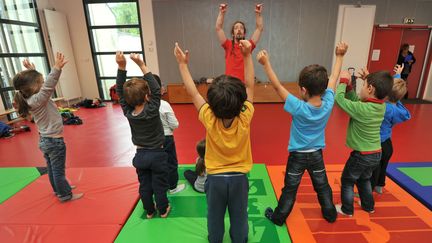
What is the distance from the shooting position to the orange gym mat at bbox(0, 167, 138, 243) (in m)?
2.07

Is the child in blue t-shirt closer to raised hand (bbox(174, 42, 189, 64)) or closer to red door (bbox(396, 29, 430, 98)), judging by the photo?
raised hand (bbox(174, 42, 189, 64))

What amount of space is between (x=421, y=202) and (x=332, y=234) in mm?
1147

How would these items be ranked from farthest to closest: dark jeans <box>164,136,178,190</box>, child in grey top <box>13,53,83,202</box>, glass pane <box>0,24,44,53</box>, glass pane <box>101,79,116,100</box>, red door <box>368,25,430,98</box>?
glass pane <box>101,79,116,100</box>
red door <box>368,25,430,98</box>
glass pane <box>0,24,44,53</box>
dark jeans <box>164,136,178,190</box>
child in grey top <box>13,53,83,202</box>

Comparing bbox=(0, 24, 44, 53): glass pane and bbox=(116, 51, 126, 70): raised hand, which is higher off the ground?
bbox=(0, 24, 44, 53): glass pane

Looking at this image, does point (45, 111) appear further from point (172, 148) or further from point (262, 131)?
point (262, 131)

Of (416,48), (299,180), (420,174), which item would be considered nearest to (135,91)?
(299,180)

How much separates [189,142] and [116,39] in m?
5.75

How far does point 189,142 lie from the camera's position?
4402 mm

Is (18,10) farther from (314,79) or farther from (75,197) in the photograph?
(314,79)

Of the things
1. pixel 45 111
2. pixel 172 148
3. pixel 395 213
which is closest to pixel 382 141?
pixel 395 213

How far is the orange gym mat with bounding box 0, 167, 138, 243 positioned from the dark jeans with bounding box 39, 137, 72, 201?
0.41 feet

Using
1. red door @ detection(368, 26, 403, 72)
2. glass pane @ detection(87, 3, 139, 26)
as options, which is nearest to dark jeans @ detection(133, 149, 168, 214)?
glass pane @ detection(87, 3, 139, 26)

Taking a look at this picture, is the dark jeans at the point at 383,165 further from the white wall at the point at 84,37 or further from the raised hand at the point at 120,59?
the white wall at the point at 84,37

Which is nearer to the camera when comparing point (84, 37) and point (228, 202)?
point (228, 202)
